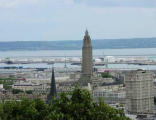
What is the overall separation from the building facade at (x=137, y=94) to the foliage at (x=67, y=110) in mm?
36116

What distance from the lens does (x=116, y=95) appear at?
77188 millimetres

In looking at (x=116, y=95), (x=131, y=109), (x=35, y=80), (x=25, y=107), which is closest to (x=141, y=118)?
(x=131, y=109)

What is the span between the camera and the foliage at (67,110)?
2661 cm

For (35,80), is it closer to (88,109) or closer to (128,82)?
(128,82)

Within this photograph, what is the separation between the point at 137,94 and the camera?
2532 inches

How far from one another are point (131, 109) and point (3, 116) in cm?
3711

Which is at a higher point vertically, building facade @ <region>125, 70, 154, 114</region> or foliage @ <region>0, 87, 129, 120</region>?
foliage @ <region>0, 87, 129, 120</region>

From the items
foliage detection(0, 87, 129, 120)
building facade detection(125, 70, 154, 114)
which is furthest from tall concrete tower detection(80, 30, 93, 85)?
foliage detection(0, 87, 129, 120)

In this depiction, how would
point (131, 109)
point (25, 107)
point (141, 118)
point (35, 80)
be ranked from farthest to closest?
point (35, 80) < point (131, 109) < point (141, 118) < point (25, 107)

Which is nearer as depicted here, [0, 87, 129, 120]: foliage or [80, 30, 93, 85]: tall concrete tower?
[0, 87, 129, 120]: foliage

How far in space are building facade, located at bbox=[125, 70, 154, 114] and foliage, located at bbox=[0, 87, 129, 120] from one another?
36116 millimetres

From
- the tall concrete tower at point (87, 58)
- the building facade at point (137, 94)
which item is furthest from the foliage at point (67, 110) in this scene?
the tall concrete tower at point (87, 58)

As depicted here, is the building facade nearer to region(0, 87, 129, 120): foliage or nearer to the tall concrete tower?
the tall concrete tower

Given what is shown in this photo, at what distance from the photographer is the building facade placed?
2522 inches
